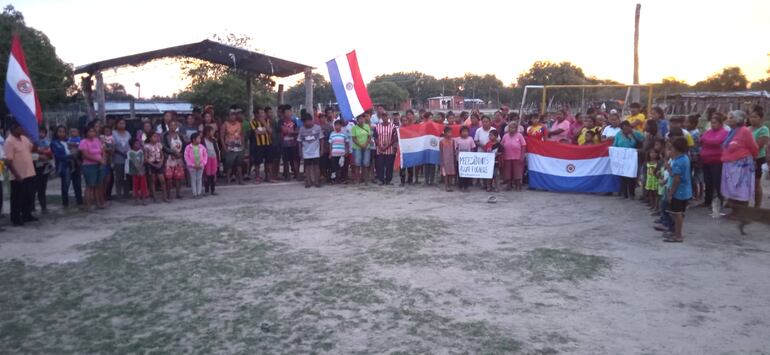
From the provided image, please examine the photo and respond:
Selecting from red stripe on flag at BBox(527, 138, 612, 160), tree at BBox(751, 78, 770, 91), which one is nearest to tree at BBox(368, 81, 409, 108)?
tree at BBox(751, 78, 770, 91)

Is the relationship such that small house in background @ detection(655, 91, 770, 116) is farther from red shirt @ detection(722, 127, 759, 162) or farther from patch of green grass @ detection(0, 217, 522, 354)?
patch of green grass @ detection(0, 217, 522, 354)

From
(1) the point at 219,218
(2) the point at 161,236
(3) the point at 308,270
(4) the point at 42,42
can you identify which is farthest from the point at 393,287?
(4) the point at 42,42

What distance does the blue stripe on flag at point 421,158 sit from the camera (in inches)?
504

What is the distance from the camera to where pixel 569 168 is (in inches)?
461

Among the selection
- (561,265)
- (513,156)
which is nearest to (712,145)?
(513,156)

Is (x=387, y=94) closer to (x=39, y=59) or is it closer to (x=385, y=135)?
(x=39, y=59)

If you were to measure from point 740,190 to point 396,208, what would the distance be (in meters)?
5.25

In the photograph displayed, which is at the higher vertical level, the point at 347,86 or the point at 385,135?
the point at 347,86

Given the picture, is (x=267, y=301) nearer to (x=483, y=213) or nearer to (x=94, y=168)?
(x=483, y=213)

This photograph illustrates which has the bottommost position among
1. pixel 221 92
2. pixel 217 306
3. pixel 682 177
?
pixel 217 306

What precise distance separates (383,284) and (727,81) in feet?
173

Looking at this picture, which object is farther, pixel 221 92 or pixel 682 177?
pixel 221 92

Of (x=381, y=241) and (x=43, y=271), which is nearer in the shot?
(x=43, y=271)

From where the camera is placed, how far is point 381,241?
731 centimetres
